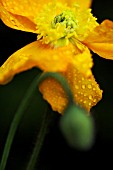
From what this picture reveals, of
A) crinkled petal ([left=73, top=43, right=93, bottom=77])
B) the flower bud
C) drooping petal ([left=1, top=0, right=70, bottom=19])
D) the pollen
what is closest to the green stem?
the flower bud

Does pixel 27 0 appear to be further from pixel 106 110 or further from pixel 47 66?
pixel 106 110

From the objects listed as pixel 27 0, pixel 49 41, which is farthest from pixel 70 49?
pixel 27 0

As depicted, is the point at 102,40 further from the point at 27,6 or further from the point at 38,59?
the point at 38,59

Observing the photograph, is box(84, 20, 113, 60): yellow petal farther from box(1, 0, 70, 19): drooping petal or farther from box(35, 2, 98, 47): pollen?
box(1, 0, 70, 19): drooping petal

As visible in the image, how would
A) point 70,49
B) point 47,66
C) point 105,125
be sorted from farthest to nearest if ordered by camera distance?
point 105,125 → point 70,49 → point 47,66

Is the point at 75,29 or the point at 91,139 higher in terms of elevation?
the point at 75,29

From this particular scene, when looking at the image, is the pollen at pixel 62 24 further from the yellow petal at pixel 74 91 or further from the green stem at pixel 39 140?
the green stem at pixel 39 140
